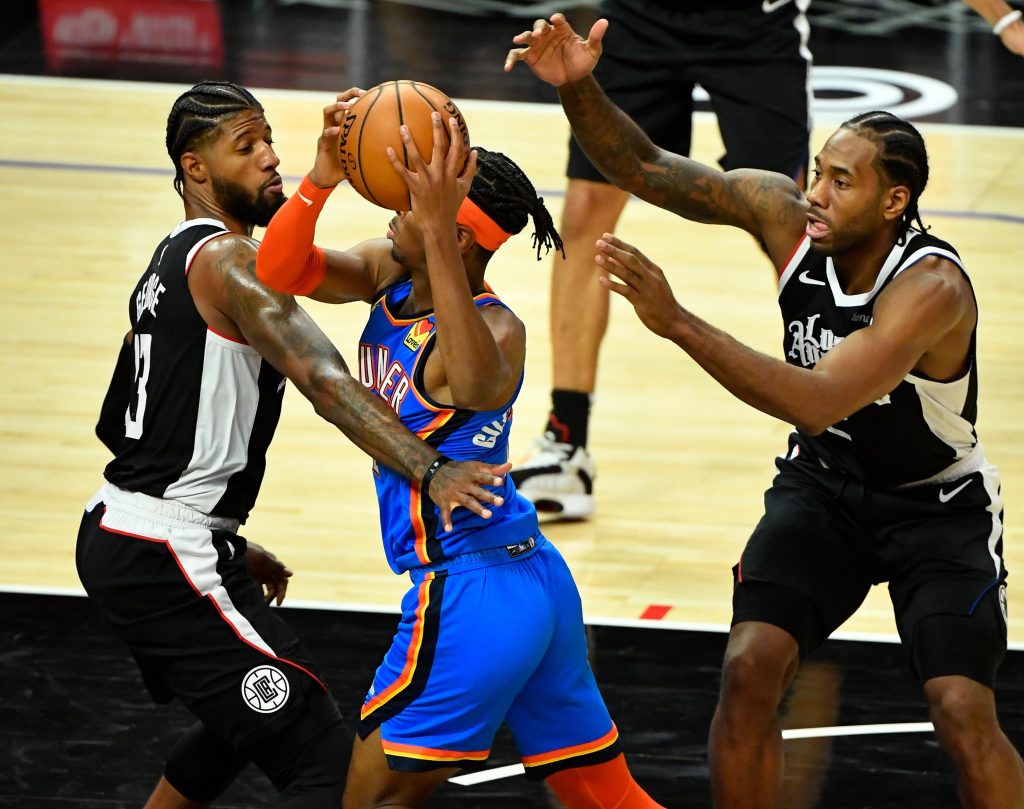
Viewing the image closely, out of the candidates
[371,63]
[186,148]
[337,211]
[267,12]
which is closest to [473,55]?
[371,63]

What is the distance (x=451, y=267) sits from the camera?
365cm

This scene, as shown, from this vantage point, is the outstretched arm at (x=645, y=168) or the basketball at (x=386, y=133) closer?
the basketball at (x=386, y=133)

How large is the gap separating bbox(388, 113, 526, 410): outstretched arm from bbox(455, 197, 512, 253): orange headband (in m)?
0.14

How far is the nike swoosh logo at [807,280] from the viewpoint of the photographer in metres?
4.56

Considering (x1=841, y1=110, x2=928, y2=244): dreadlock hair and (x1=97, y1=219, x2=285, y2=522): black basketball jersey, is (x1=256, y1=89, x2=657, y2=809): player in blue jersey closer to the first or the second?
(x1=97, y1=219, x2=285, y2=522): black basketball jersey

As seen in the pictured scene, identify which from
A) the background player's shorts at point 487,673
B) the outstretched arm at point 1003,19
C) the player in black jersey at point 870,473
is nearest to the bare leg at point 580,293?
the outstretched arm at point 1003,19

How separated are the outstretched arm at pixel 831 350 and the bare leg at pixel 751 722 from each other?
551 mm

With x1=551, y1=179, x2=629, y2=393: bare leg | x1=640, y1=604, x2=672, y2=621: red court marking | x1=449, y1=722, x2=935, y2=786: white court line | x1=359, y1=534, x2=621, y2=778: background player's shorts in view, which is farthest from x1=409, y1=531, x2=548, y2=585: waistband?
x1=551, y1=179, x2=629, y2=393: bare leg

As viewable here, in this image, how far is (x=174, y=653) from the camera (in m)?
4.02

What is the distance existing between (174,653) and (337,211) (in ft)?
18.6

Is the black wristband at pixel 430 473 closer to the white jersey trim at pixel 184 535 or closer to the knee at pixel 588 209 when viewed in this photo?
the white jersey trim at pixel 184 535

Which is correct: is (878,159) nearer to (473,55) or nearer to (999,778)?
(999,778)

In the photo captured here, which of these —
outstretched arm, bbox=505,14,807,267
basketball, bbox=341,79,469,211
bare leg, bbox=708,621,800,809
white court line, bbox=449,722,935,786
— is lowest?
white court line, bbox=449,722,935,786

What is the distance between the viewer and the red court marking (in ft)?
19.5
